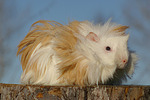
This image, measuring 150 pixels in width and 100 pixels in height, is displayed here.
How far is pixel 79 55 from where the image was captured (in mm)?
3439

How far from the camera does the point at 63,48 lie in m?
3.51

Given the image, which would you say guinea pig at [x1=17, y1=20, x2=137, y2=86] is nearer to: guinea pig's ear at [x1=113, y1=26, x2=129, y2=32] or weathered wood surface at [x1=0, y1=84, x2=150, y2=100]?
guinea pig's ear at [x1=113, y1=26, x2=129, y2=32]

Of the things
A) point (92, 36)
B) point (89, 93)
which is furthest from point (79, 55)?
point (89, 93)

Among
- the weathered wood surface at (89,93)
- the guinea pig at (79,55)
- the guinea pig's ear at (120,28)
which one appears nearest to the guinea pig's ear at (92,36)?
the guinea pig at (79,55)

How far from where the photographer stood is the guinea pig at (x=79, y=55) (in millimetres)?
3352

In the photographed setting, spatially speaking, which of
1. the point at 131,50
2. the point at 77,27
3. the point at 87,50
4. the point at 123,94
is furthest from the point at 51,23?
the point at 123,94

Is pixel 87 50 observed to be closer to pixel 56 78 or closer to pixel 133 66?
pixel 56 78

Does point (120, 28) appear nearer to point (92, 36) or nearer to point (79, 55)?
point (92, 36)

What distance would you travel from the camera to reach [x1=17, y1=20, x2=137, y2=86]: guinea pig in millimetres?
3352

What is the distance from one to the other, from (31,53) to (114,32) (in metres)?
1.57

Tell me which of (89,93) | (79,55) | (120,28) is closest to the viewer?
(89,93)

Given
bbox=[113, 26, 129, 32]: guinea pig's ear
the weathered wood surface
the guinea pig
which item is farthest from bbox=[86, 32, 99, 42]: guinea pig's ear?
the weathered wood surface

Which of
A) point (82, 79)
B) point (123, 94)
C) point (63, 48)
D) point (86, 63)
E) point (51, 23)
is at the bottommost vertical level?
point (123, 94)

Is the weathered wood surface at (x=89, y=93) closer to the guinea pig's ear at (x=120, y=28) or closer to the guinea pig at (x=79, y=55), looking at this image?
the guinea pig at (x=79, y=55)
